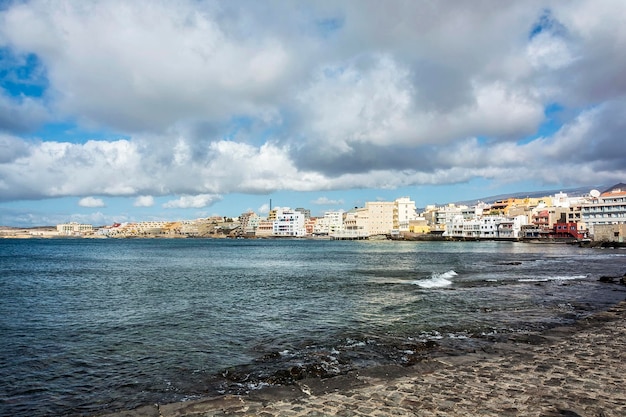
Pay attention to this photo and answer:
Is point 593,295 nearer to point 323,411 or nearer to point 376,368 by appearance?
point 376,368

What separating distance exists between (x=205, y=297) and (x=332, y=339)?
1554 centimetres

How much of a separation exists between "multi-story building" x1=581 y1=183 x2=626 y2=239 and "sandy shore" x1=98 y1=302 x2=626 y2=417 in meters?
132

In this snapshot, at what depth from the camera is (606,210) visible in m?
127

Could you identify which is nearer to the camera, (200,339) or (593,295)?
(200,339)

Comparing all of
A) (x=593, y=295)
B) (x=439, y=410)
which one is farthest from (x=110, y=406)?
(x=593, y=295)

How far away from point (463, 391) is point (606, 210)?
145 metres

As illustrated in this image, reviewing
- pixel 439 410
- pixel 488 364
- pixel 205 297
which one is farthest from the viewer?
pixel 205 297

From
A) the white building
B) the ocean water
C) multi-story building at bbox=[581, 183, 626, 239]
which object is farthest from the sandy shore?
the white building

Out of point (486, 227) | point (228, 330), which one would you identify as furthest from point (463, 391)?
point (486, 227)

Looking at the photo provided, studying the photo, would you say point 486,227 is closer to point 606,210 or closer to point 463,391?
point 606,210

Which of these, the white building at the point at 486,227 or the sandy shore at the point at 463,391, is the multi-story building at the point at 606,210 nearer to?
the white building at the point at 486,227

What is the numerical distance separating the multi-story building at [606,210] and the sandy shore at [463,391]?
132067mm

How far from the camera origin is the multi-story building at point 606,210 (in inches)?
4873

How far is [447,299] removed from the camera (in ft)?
87.4
